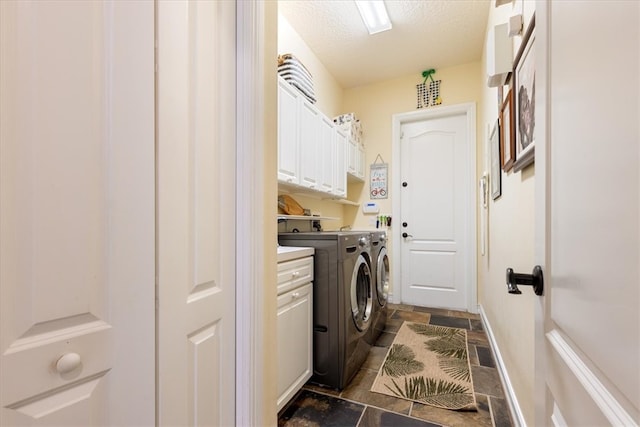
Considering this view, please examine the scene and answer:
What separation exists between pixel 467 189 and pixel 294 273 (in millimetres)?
2756

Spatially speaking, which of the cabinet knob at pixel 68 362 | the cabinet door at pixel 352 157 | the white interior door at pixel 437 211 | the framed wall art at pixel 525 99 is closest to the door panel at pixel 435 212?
the white interior door at pixel 437 211

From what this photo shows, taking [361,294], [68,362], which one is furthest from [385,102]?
[68,362]

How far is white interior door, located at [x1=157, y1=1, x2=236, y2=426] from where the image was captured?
764 mm

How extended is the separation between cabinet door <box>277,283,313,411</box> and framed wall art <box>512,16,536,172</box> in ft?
4.29

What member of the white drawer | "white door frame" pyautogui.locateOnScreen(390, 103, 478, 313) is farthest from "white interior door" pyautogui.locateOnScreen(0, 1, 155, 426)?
"white door frame" pyautogui.locateOnScreen(390, 103, 478, 313)

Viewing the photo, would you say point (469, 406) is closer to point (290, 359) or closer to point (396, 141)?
point (290, 359)

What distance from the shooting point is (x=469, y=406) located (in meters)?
1.61

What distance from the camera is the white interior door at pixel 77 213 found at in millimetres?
488

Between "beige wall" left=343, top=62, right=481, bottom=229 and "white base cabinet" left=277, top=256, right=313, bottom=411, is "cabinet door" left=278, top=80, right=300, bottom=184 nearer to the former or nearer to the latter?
"white base cabinet" left=277, top=256, right=313, bottom=411

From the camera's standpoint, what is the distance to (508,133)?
1.57 meters

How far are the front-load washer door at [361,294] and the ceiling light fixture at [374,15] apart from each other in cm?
215

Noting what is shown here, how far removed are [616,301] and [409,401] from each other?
64.4 inches

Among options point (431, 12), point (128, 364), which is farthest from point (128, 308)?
point (431, 12)

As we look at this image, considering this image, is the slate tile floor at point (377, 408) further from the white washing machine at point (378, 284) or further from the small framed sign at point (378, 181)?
the small framed sign at point (378, 181)
